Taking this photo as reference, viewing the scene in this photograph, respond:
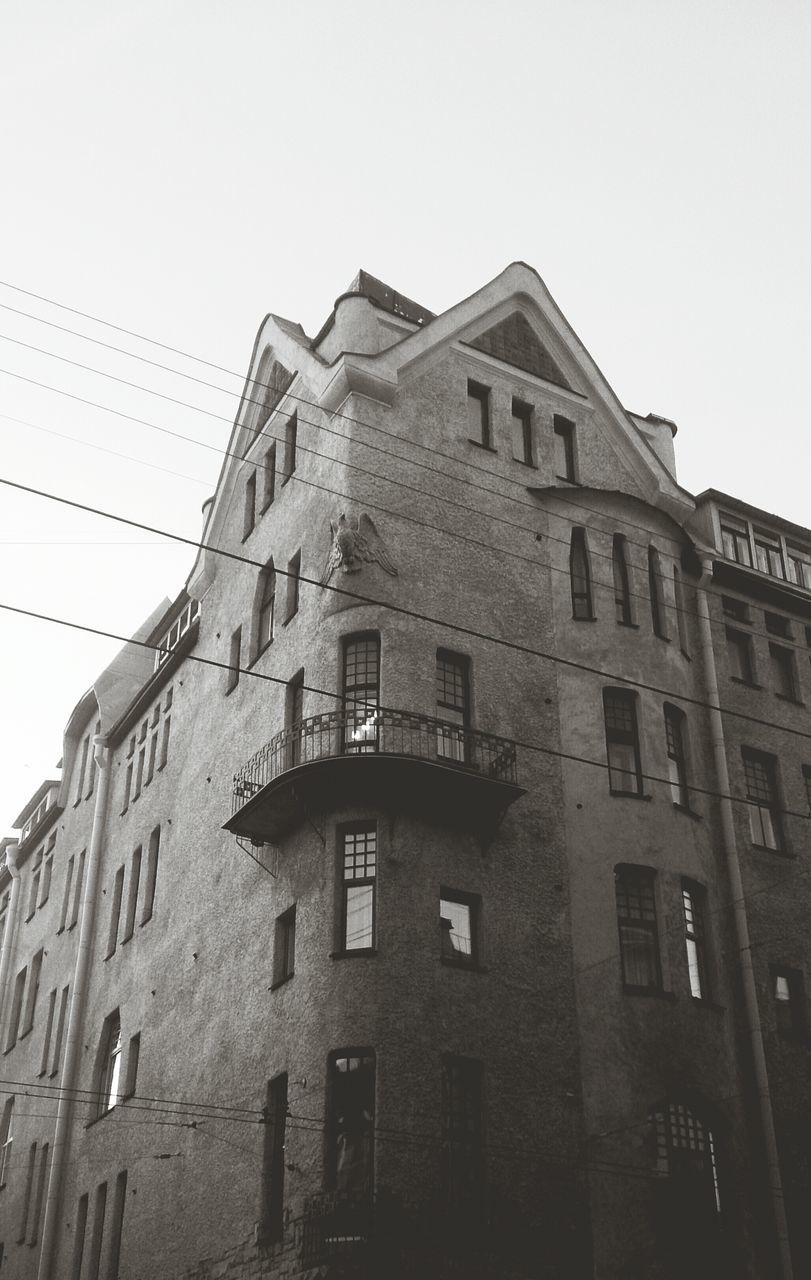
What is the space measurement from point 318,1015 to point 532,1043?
4.14 m

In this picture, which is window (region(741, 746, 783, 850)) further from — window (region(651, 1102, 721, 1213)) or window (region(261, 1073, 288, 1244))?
window (region(261, 1073, 288, 1244))

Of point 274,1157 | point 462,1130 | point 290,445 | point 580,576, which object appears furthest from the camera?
point 290,445

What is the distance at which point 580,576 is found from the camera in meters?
34.0

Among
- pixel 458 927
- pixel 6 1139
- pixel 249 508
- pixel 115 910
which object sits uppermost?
pixel 249 508

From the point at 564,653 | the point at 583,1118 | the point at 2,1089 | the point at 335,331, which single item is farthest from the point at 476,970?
the point at 2,1089

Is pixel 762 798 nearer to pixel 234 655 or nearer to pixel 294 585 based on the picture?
pixel 294 585

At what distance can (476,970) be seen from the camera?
2728 cm

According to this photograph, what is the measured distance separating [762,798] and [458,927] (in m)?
10.7

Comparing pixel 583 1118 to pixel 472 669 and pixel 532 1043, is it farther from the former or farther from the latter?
pixel 472 669

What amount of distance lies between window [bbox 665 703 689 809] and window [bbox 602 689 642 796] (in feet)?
3.20

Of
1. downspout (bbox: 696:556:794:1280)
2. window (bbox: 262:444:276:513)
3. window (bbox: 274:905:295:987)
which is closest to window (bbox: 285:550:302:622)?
window (bbox: 262:444:276:513)

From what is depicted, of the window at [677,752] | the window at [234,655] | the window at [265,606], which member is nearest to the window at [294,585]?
the window at [265,606]

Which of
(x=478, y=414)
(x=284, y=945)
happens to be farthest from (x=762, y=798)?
(x=284, y=945)

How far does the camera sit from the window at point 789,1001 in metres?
31.6
